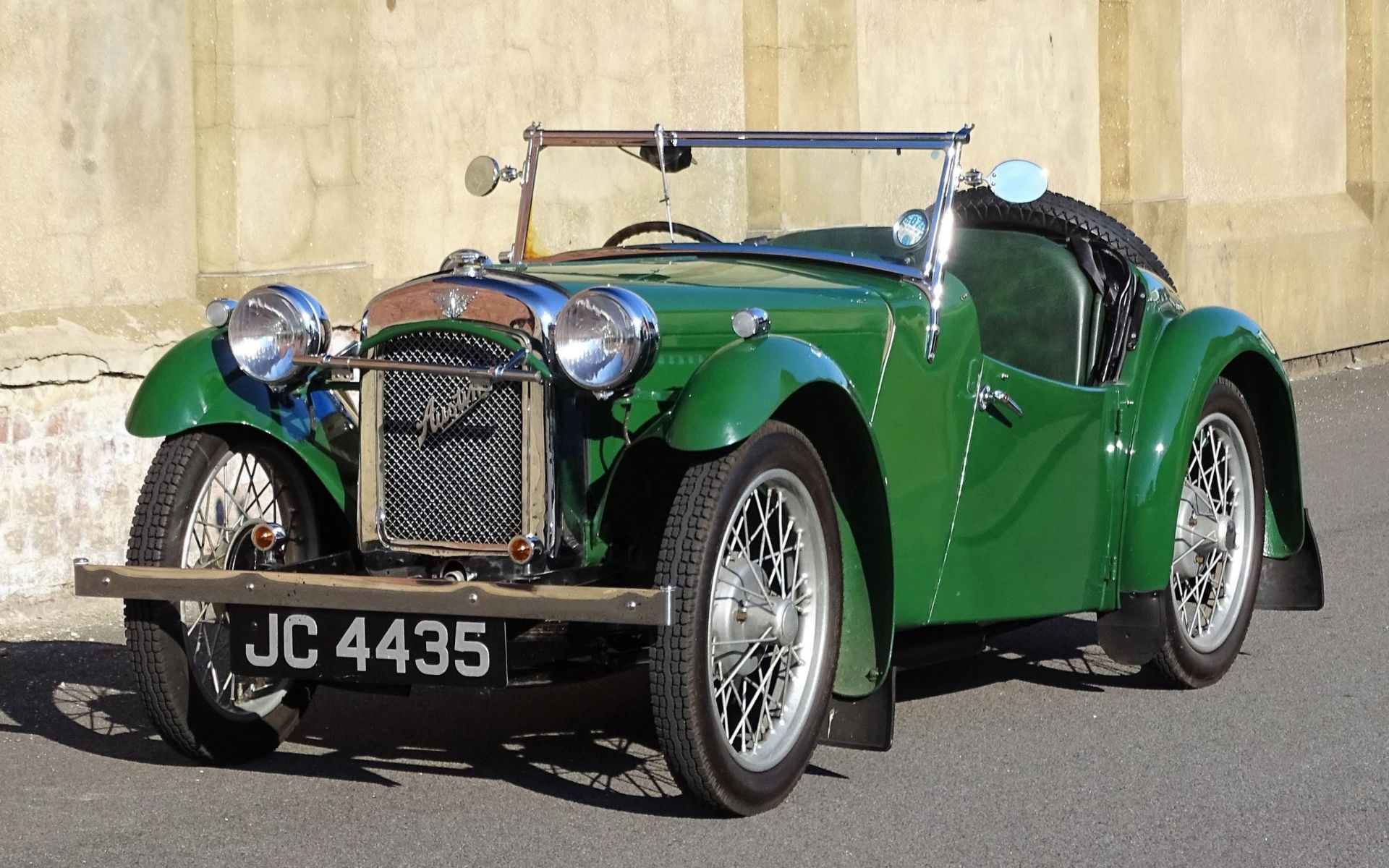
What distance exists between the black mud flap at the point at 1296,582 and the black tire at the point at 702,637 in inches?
94.0

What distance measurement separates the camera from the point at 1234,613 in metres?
6.09

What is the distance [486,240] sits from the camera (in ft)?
31.4

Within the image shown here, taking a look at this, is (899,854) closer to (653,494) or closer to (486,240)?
(653,494)

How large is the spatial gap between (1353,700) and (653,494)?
6.87ft

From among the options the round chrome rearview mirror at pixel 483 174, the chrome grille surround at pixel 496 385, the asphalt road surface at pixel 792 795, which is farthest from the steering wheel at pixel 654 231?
the asphalt road surface at pixel 792 795

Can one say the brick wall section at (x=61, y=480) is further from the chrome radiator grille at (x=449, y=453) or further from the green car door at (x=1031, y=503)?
the green car door at (x=1031, y=503)

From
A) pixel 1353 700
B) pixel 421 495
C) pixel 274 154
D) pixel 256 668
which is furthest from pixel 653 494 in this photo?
pixel 274 154

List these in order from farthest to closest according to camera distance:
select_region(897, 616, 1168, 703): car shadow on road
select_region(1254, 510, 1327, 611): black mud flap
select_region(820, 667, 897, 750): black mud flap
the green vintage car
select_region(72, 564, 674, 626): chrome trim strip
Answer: select_region(1254, 510, 1327, 611): black mud flap
select_region(897, 616, 1168, 703): car shadow on road
select_region(820, 667, 897, 750): black mud flap
the green vintage car
select_region(72, 564, 674, 626): chrome trim strip

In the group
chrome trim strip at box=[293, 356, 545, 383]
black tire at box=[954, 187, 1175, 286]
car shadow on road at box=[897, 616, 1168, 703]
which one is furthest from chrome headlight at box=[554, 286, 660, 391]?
black tire at box=[954, 187, 1175, 286]

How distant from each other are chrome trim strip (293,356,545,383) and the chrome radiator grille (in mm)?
28

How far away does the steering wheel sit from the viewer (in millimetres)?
5727

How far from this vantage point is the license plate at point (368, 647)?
439cm

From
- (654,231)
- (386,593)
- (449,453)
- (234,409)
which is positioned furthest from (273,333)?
(654,231)

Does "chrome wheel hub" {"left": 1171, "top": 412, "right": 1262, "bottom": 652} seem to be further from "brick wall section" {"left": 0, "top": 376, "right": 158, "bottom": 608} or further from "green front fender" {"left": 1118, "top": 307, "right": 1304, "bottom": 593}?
"brick wall section" {"left": 0, "top": 376, "right": 158, "bottom": 608}
